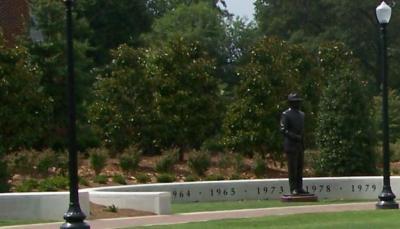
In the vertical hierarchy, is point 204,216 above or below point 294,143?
below

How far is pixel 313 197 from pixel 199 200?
309cm

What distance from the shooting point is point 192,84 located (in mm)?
33469

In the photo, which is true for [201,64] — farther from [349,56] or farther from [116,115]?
[349,56]

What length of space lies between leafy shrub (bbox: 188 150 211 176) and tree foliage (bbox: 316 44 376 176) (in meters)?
3.64

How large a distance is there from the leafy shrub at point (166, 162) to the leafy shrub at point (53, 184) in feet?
15.5

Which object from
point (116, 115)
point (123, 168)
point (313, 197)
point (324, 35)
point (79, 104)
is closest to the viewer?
point (313, 197)

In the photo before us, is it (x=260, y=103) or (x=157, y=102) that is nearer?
(x=157, y=102)

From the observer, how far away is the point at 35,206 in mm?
21047

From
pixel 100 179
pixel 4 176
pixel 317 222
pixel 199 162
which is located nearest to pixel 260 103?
pixel 199 162

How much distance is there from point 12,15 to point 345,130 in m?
18.2

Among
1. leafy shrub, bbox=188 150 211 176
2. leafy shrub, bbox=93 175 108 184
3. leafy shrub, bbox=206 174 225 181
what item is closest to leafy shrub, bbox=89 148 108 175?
leafy shrub, bbox=93 175 108 184

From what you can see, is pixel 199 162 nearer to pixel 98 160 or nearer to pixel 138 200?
pixel 98 160

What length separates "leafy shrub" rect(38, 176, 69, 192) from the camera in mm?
25641

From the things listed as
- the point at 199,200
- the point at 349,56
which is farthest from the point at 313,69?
the point at 199,200
